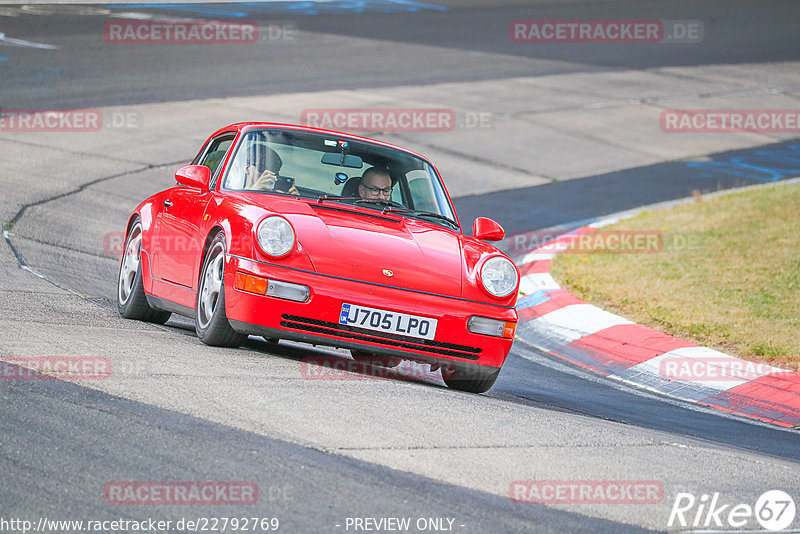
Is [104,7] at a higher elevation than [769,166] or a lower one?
higher

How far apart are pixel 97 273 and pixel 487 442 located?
18.6 ft

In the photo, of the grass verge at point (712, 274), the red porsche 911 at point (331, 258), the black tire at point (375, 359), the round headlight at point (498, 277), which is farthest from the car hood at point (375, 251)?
the grass verge at point (712, 274)

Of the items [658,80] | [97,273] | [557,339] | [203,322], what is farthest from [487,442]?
[658,80]

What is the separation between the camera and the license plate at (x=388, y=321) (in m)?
6.02

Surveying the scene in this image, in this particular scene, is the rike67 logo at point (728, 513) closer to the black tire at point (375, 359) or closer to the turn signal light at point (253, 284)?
the turn signal light at point (253, 284)

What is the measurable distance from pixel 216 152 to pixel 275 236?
1.96m

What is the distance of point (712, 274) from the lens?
11.0m

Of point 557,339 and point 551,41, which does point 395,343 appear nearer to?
point 557,339

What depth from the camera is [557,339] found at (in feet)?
30.3

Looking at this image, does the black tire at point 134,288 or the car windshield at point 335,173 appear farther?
the black tire at point 134,288

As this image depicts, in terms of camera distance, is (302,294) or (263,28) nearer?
(302,294)

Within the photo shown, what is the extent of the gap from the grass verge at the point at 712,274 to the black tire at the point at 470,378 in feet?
8.96

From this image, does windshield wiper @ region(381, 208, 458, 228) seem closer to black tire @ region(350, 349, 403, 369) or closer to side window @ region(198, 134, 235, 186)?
black tire @ region(350, 349, 403, 369)

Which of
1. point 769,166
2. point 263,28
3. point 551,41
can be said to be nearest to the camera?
point 769,166
